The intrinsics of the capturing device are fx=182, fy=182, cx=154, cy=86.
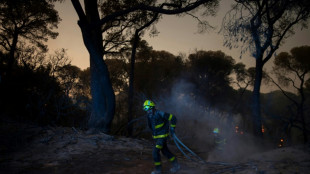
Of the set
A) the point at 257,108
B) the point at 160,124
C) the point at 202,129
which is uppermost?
the point at 257,108

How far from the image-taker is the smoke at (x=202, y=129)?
30.2ft

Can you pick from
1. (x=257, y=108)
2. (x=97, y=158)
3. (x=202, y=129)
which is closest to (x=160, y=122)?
(x=97, y=158)

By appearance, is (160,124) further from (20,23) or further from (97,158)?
(20,23)

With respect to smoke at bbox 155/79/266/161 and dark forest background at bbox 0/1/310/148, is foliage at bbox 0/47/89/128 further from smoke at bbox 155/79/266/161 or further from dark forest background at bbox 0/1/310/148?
smoke at bbox 155/79/266/161

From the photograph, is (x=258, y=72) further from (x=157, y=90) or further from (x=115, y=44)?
(x=157, y=90)

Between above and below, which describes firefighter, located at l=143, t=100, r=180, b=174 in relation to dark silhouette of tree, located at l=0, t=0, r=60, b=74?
below

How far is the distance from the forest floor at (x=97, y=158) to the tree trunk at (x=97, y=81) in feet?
3.88

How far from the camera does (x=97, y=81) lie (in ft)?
31.6

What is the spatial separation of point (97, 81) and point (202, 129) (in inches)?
465

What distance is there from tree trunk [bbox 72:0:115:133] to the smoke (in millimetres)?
5245

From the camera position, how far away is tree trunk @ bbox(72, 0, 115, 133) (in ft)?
29.3

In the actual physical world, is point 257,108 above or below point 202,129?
above

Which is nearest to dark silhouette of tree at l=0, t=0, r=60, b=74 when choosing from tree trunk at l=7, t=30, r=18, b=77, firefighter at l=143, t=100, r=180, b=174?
tree trunk at l=7, t=30, r=18, b=77

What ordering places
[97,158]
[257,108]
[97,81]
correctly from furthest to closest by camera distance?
[257,108] → [97,81] → [97,158]
